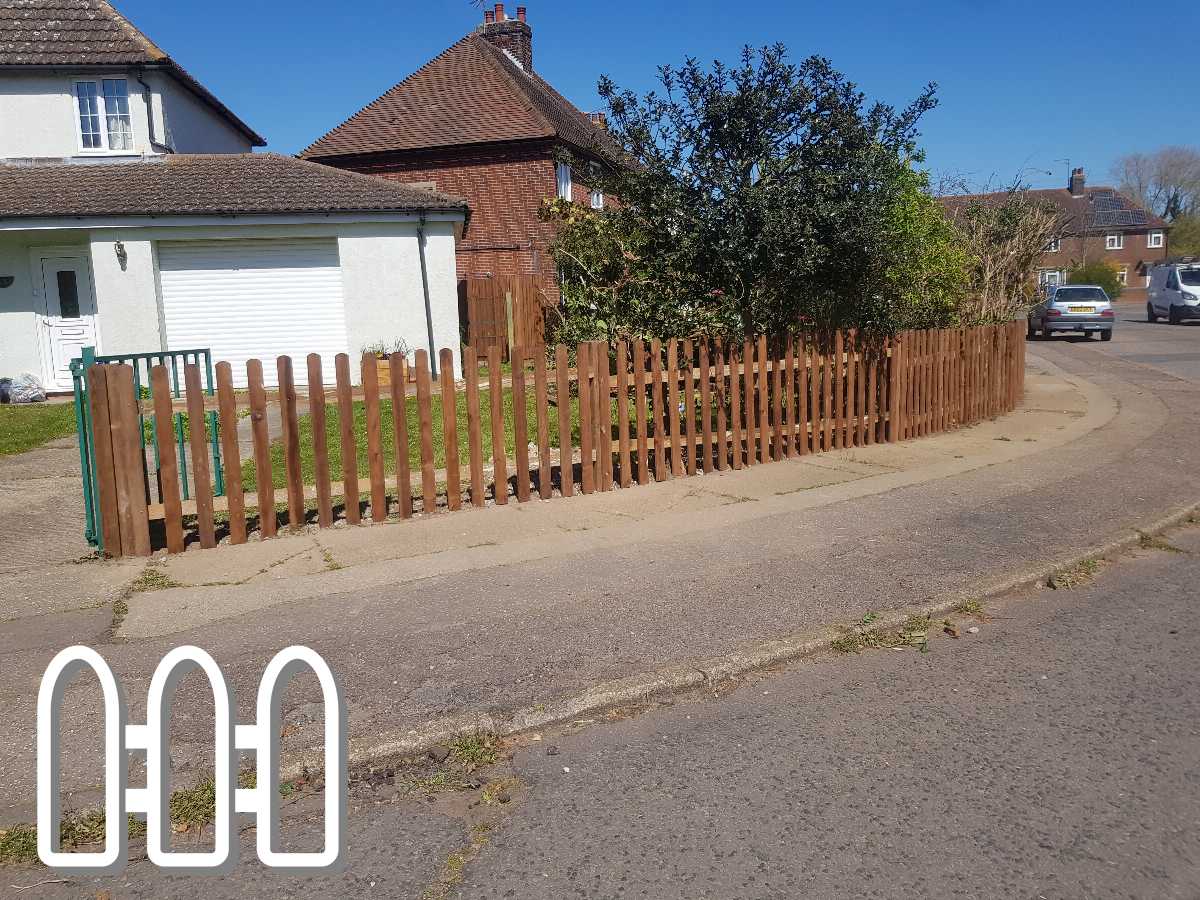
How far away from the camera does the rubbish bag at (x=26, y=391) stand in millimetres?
15828

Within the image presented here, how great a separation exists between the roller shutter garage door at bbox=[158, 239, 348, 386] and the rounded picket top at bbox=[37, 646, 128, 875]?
15135mm

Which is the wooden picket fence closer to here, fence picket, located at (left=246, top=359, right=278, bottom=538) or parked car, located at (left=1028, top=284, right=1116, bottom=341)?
fence picket, located at (left=246, top=359, right=278, bottom=538)

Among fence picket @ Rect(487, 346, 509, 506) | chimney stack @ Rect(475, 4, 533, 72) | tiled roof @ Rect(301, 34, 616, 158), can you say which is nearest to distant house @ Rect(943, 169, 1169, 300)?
chimney stack @ Rect(475, 4, 533, 72)

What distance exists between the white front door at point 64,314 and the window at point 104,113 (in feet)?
9.11

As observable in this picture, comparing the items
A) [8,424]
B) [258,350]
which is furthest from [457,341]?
[8,424]

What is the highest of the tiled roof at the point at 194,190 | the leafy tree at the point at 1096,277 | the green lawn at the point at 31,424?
the tiled roof at the point at 194,190

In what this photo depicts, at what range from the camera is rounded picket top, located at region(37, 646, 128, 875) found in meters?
2.79

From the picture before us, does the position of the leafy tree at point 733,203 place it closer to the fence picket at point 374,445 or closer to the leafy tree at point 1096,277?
the fence picket at point 374,445

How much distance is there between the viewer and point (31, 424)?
1291 cm

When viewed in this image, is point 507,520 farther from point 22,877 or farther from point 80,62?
point 80,62

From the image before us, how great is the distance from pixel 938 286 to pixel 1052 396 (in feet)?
12.6

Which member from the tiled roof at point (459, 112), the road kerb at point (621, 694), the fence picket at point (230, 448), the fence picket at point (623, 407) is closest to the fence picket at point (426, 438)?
the fence picket at point (230, 448)

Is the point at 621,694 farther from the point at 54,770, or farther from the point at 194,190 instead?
the point at 194,190

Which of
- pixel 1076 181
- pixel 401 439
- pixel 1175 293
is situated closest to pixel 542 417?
pixel 401 439
